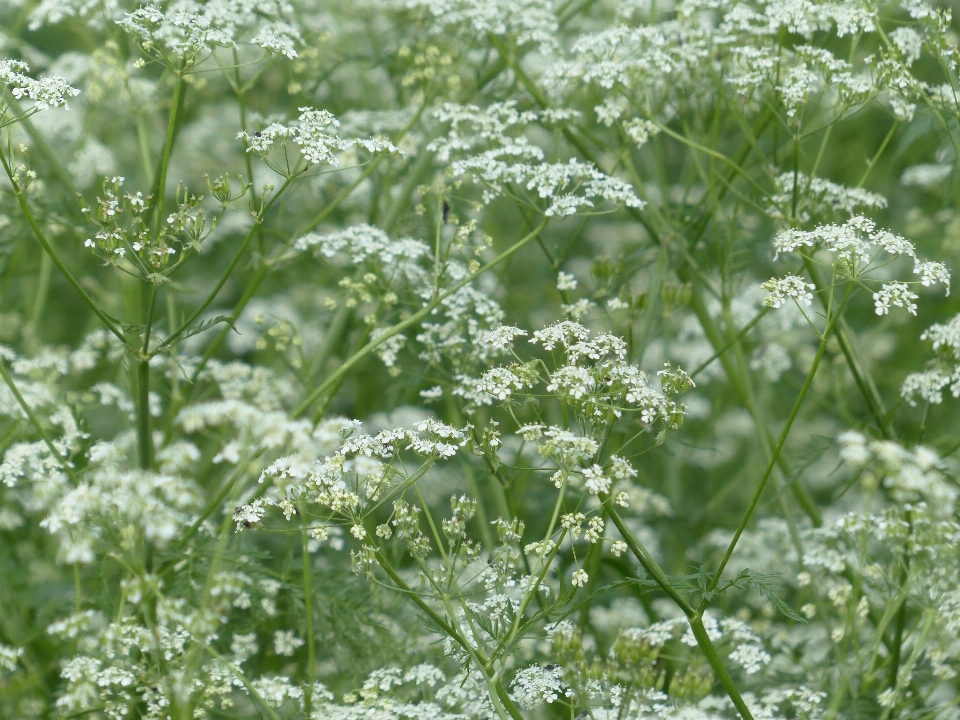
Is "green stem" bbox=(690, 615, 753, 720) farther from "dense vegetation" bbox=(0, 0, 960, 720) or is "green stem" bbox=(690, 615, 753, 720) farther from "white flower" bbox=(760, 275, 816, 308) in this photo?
"white flower" bbox=(760, 275, 816, 308)

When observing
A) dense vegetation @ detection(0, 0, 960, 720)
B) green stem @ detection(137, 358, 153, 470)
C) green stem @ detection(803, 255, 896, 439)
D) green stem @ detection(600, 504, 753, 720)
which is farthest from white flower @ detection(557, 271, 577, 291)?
green stem @ detection(137, 358, 153, 470)

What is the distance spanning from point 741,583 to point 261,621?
187 cm

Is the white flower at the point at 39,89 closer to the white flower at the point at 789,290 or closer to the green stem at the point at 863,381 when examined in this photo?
the white flower at the point at 789,290

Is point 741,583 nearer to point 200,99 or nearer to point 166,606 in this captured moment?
point 166,606

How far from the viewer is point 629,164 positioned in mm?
4074

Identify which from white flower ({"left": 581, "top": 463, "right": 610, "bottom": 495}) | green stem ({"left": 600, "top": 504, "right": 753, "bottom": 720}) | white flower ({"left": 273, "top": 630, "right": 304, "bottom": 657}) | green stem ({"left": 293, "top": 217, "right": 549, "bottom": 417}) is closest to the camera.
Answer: white flower ({"left": 581, "top": 463, "right": 610, "bottom": 495})

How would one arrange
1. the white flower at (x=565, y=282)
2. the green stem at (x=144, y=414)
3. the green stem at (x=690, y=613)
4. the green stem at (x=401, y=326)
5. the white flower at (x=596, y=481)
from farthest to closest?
the white flower at (x=565, y=282) < the green stem at (x=401, y=326) < the green stem at (x=144, y=414) < the green stem at (x=690, y=613) < the white flower at (x=596, y=481)

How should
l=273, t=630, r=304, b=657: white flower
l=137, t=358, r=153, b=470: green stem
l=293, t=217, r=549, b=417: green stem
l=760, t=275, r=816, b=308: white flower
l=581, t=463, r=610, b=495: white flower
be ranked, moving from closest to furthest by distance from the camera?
l=581, t=463, r=610, b=495: white flower < l=760, t=275, r=816, b=308: white flower < l=137, t=358, r=153, b=470: green stem < l=293, t=217, r=549, b=417: green stem < l=273, t=630, r=304, b=657: white flower

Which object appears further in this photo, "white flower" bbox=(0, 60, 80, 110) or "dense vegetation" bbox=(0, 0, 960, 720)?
"white flower" bbox=(0, 60, 80, 110)

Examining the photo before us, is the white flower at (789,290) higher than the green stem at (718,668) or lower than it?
higher

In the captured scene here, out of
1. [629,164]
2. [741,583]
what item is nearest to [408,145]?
[629,164]

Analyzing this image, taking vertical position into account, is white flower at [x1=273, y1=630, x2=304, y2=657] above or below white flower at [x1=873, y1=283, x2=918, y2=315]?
below

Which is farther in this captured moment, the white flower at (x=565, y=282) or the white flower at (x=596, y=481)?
the white flower at (x=565, y=282)

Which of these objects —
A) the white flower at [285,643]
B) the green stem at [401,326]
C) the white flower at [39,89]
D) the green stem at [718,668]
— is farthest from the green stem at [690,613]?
the white flower at [39,89]
